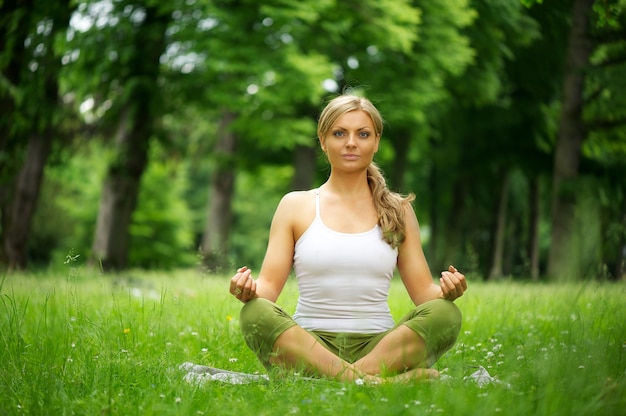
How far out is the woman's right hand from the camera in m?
3.76

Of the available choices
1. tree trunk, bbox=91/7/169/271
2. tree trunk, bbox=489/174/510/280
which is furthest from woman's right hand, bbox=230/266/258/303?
tree trunk, bbox=489/174/510/280

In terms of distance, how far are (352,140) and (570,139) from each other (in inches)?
408

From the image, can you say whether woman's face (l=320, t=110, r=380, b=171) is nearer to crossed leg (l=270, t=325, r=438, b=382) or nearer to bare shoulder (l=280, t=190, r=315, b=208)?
bare shoulder (l=280, t=190, r=315, b=208)

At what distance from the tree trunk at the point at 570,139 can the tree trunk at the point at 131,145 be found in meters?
7.42

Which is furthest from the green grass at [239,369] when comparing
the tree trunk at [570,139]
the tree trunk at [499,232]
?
the tree trunk at [499,232]

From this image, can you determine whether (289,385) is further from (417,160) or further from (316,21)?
(417,160)

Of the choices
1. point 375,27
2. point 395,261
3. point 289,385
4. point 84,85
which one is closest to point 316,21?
point 375,27

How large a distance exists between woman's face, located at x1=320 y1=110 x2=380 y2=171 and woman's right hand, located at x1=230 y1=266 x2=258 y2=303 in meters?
0.91

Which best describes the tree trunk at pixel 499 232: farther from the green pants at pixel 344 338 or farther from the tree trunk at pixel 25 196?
the green pants at pixel 344 338

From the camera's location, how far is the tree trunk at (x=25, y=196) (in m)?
12.7

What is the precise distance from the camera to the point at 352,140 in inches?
164

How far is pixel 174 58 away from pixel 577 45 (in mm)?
7346

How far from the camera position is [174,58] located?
12992mm

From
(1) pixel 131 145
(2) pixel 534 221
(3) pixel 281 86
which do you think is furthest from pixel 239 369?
(2) pixel 534 221
